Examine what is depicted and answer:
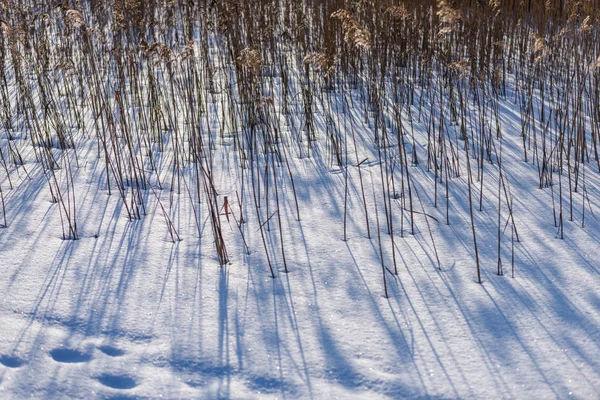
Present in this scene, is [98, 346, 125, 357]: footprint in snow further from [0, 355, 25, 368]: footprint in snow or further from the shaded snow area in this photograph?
[0, 355, 25, 368]: footprint in snow

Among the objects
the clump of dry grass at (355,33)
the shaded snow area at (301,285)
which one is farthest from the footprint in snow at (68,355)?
the clump of dry grass at (355,33)

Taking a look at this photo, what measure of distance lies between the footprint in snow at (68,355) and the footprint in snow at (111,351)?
0.04 m

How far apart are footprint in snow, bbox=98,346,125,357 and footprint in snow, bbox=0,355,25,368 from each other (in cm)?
18

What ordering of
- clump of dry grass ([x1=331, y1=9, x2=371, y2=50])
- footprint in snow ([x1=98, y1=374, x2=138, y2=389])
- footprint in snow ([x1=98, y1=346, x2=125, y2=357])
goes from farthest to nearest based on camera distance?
clump of dry grass ([x1=331, y1=9, x2=371, y2=50]) → footprint in snow ([x1=98, y1=346, x2=125, y2=357]) → footprint in snow ([x1=98, y1=374, x2=138, y2=389])

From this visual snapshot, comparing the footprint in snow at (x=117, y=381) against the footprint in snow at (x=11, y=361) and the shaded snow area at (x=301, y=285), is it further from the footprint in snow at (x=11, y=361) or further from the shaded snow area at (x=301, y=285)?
the footprint in snow at (x=11, y=361)

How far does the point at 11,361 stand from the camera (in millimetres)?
1449

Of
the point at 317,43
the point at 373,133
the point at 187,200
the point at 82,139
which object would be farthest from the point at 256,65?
the point at 317,43

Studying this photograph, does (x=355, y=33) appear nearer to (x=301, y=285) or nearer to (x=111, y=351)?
(x=301, y=285)

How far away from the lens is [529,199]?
2348mm

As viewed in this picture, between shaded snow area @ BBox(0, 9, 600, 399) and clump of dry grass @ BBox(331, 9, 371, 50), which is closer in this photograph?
shaded snow area @ BBox(0, 9, 600, 399)

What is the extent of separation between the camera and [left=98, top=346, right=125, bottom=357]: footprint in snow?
1.48 meters

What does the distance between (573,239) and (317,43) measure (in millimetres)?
2810

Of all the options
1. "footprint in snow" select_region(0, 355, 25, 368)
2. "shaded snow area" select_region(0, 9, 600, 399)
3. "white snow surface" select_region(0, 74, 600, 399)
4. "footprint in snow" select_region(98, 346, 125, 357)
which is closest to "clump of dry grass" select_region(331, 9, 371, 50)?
"shaded snow area" select_region(0, 9, 600, 399)

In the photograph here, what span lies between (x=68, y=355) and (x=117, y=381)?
0.57 ft
